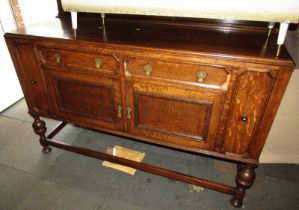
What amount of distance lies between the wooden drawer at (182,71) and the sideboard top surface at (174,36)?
0.24ft

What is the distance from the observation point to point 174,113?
3.92 ft

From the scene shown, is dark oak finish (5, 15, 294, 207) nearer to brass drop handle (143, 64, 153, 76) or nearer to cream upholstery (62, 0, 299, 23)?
brass drop handle (143, 64, 153, 76)

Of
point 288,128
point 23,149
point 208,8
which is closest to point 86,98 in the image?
A: point 208,8

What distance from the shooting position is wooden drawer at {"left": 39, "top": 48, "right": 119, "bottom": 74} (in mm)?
1159

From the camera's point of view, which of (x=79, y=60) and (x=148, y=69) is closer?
(x=148, y=69)

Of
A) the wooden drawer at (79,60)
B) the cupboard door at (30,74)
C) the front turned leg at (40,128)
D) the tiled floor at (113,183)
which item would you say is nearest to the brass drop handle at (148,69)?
the wooden drawer at (79,60)

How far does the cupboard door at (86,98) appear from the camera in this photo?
126cm

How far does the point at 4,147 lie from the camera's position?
1.92 m

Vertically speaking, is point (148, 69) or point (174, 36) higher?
point (174, 36)

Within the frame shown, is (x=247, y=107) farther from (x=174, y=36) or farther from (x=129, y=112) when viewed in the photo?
(x=129, y=112)

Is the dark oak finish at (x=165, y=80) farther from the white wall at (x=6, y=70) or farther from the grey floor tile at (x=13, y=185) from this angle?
the white wall at (x=6, y=70)

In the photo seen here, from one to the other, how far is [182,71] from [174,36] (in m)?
0.25

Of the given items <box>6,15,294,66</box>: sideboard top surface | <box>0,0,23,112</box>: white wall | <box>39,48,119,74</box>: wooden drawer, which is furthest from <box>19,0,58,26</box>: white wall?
<box>39,48,119,74</box>: wooden drawer

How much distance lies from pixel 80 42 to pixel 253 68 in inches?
32.9
